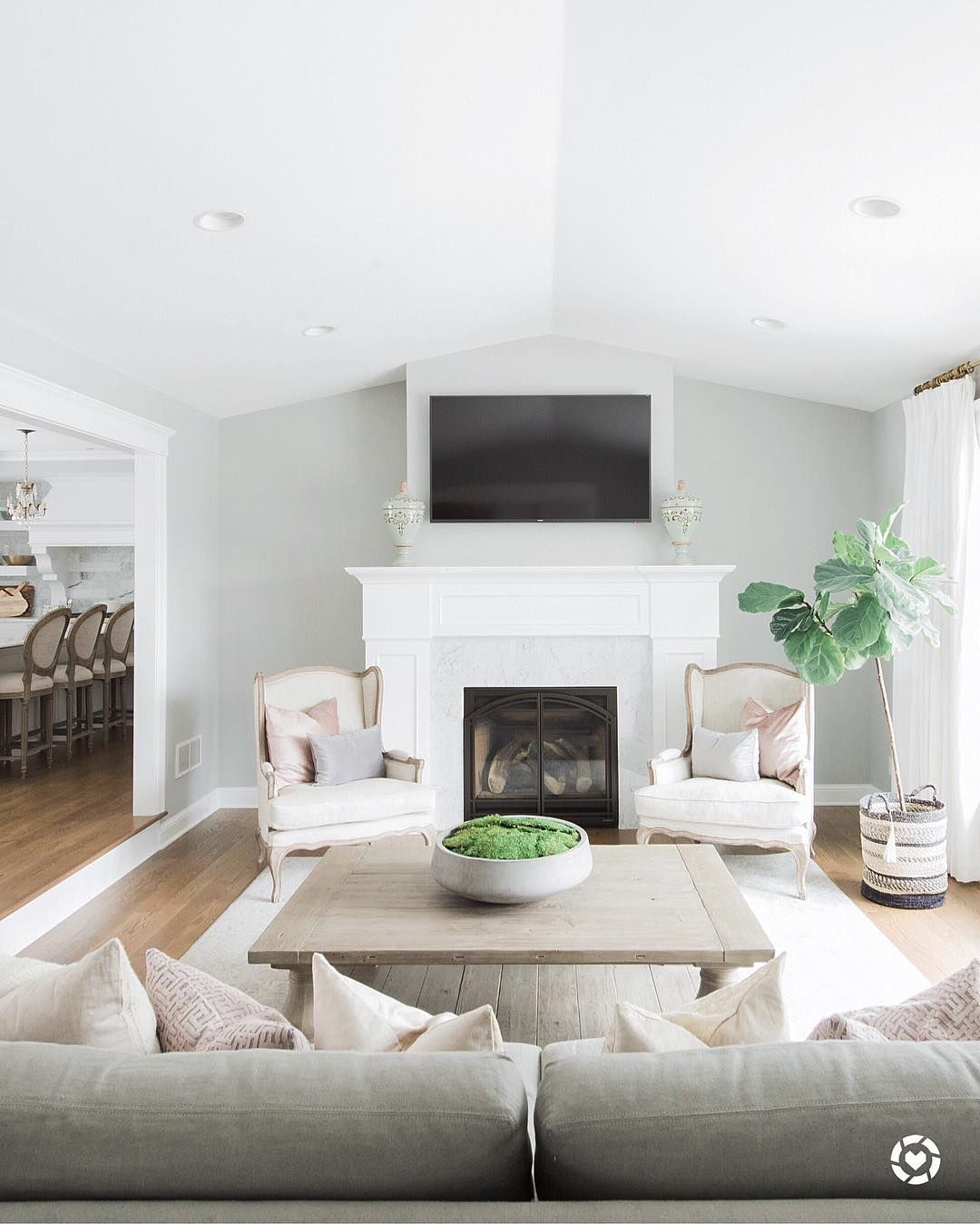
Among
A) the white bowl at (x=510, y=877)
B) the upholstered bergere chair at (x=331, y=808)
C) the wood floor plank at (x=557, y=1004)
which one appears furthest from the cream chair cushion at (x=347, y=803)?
the white bowl at (x=510, y=877)

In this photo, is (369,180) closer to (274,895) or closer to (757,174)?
(757,174)

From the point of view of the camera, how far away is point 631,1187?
3.44 ft

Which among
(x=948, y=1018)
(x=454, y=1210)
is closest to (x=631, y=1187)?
(x=454, y=1210)

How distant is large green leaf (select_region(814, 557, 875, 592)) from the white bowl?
186 cm

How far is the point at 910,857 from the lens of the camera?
3883 mm

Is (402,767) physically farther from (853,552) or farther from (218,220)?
(218,220)

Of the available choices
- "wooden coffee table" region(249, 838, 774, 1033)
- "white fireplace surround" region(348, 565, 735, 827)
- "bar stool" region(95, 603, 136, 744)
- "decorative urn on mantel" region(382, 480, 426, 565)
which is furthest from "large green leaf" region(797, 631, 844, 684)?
"bar stool" region(95, 603, 136, 744)

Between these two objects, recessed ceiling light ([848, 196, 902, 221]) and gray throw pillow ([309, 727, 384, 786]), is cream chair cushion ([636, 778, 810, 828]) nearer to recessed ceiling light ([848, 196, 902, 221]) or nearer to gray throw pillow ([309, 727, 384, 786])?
gray throw pillow ([309, 727, 384, 786])

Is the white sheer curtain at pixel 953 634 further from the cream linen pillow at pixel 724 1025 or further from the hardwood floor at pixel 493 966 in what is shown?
the cream linen pillow at pixel 724 1025

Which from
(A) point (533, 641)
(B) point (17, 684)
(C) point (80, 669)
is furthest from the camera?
(C) point (80, 669)

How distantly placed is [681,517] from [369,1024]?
13.5 feet

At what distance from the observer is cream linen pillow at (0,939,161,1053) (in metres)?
1.33

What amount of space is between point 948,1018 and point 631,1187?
60 cm

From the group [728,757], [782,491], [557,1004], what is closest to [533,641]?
[728,757]
